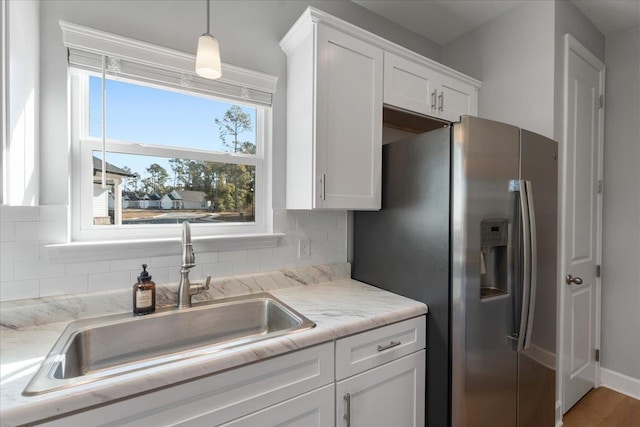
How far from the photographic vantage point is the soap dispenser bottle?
1272mm

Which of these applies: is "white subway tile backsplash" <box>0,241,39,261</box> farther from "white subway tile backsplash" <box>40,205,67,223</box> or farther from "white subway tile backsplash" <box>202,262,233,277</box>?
"white subway tile backsplash" <box>202,262,233,277</box>

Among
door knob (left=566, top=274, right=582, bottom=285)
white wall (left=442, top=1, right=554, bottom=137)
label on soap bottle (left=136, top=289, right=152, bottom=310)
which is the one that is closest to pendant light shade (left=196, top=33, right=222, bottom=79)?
label on soap bottle (left=136, top=289, right=152, bottom=310)

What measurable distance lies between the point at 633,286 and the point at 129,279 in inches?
129

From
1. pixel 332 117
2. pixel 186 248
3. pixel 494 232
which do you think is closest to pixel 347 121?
pixel 332 117

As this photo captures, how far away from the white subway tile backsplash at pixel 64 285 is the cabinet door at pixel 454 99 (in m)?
2.08

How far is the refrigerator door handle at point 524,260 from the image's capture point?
1.43 meters

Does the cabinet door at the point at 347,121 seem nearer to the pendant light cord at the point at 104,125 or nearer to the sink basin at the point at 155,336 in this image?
the sink basin at the point at 155,336

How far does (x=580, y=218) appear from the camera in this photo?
2102 mm

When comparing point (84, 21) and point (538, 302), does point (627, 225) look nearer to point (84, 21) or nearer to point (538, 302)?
point (538, 302)

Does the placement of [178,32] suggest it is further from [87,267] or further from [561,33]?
[561,33]

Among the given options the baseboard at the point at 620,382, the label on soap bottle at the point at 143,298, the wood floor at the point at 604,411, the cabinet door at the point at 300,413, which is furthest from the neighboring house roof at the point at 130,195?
the baseboard at the point at 620,382

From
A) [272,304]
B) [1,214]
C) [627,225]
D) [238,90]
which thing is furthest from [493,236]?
[1,214]

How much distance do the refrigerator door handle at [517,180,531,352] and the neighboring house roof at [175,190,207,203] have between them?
1.60 m

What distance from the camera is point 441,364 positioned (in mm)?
1382
